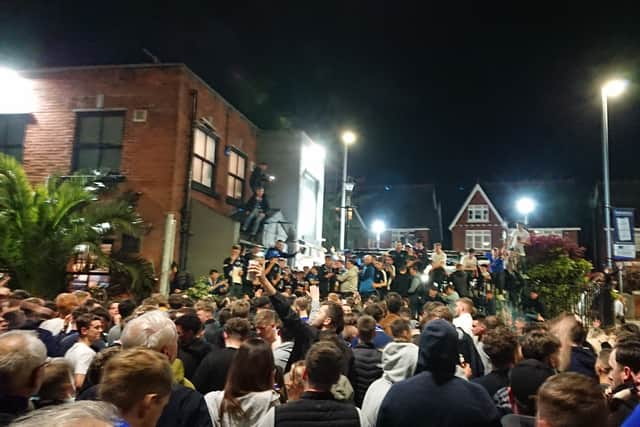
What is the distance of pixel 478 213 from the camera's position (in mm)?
52750

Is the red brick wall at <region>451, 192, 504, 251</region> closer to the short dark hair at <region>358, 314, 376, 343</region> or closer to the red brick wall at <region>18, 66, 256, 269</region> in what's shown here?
the red brick wall at <region>18, 66, 256, 269</region>

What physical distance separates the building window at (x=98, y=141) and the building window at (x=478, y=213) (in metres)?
43.1

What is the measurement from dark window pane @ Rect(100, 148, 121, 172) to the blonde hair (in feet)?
47.5

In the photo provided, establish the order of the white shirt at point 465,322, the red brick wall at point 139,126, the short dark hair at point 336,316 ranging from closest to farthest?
the short dark hair at point 336,316 < the white shirt at point 465,322 < the red brick wall at point 139,126

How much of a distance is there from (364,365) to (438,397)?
162 centimetres

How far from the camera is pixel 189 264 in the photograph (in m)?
15.8

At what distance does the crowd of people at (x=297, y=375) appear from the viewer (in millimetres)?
2490

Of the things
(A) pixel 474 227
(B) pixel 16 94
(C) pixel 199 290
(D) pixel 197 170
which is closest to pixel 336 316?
(C) pixel 199 290

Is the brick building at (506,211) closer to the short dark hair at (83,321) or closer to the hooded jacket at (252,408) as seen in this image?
the short dark hair at (83,321)

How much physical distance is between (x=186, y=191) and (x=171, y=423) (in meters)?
13.1

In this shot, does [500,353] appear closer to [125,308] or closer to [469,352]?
[469,352]

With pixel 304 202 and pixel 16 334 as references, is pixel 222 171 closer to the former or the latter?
pixel 304 202

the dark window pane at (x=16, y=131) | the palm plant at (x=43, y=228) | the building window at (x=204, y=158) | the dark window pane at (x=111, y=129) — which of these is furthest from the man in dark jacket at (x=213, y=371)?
the dark window pane at (x=16, y=131)

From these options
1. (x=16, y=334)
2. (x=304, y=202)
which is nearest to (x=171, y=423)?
(x=16, y=334)
